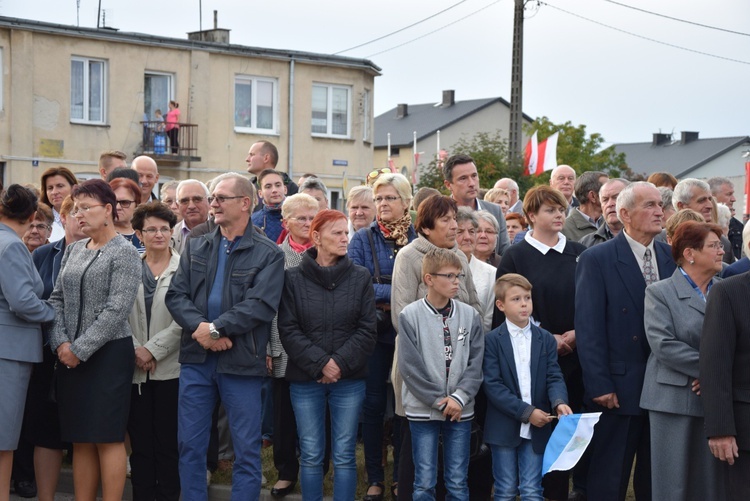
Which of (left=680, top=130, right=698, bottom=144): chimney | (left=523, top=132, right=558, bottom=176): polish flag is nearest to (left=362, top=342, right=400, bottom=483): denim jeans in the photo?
(left=523, top=132, right=558, bottom=176): polish flag

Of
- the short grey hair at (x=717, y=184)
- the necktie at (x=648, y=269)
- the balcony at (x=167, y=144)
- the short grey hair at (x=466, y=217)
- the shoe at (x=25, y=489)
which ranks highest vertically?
the balcony at (x=167, y=144)

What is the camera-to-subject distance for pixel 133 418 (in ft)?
24.8

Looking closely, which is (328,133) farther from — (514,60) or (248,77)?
(514,60)

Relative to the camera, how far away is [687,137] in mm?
79875

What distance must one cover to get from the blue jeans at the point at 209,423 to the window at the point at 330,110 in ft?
96.2

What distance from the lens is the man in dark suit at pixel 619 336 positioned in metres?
7.10

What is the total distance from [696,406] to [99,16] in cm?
3504

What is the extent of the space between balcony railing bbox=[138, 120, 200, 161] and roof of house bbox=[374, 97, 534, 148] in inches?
1112

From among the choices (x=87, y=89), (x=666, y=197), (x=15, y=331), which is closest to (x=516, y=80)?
(x=87, y=89)

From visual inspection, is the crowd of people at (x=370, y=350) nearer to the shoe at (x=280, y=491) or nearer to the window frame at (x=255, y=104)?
the shoe at (x=280, y=491)

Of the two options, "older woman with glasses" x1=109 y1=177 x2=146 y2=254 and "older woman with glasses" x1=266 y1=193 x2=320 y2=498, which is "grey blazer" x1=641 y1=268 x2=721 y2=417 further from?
"older woman with glasses" x1=109 y1=177 x2=146 y2=254

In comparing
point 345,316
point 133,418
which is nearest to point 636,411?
point 345,316

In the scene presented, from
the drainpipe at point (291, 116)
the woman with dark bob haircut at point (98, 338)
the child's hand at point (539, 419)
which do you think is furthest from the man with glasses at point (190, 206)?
the drainpipe at point (291, 116)

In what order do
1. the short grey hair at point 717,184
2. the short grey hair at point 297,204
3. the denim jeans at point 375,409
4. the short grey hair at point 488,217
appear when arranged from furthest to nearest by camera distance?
the short grey hair at point 717,184
the short grey hair at point 488,217
the short grey hair at point 297,204
the denim jeans at point 375,409
